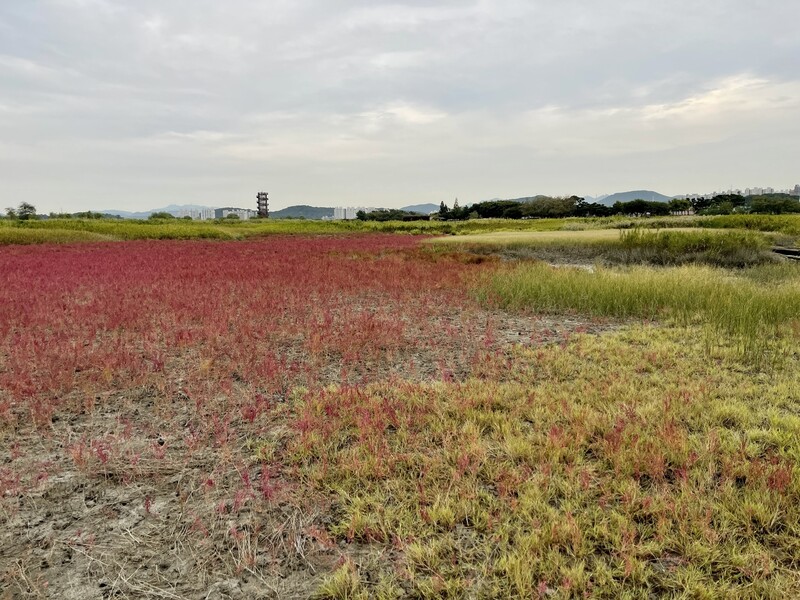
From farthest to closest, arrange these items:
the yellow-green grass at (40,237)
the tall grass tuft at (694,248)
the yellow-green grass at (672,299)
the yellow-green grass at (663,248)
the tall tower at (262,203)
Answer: the tall tower at (262,203) < the yellow-green grass at (40,237) < the yellow-green grass at (663,248) < the tall grass tuft at (694,248) < the yellow-green grass at (672,299)

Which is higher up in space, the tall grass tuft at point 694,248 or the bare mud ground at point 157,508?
the tall grass tuft at point 694,248

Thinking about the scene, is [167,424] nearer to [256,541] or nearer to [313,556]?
[256,541]

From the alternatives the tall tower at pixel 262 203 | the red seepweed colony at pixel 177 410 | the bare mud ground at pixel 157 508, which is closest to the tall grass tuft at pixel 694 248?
the red seepweed colony at pixel 177 410

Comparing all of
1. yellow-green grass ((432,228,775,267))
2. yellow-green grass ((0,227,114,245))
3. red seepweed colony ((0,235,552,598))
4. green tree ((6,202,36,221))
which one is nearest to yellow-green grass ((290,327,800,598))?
red seepweed colony ((0,235,552,598))

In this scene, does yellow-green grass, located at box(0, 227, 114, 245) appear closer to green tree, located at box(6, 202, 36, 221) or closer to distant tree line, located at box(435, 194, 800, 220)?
green tree, located at box(6, 202, 36, 221)

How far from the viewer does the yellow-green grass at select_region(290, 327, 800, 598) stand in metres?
2.63

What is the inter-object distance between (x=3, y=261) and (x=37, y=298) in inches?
418

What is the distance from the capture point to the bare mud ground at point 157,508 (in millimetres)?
2723

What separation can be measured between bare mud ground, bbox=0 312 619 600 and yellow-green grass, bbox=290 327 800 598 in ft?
1.00

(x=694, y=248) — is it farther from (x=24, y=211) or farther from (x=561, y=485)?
(x=24, y=211)

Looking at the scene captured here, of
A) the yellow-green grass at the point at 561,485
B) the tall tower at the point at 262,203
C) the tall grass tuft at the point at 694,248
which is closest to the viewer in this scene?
the yellow-green grass at the point at 561,485

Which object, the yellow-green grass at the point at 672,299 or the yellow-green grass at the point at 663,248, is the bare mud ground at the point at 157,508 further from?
the yellow-green grass at the point at 663,248

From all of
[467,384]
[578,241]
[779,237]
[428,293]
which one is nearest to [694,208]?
[779,237]

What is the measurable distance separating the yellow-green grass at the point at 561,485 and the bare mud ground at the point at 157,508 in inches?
12.0
